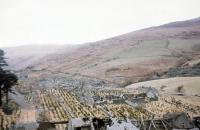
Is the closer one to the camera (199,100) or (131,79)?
(199,100)

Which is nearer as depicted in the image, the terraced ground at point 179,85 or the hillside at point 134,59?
the terraced ground at point 179,85

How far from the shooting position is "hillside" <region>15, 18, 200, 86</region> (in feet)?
278

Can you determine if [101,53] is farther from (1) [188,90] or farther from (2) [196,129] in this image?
(2) [196,129]

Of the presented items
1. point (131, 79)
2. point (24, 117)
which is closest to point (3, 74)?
point (24, 117)

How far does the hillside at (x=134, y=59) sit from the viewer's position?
84.6 meters

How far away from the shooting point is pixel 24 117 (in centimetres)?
3672

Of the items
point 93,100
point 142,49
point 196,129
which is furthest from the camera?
point 142,49

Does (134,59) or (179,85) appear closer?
(179,85)

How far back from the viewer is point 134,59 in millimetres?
103375

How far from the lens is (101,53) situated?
123 meters

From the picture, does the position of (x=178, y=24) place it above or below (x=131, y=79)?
above

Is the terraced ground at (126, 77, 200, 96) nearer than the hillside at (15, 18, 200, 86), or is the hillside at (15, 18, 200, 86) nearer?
the terraced ground at (126, 77, 200, 96)

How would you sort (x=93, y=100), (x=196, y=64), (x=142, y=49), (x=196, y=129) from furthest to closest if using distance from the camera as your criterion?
1. (x=142, y=49)
2. (x=196, y=64)
3. (x=93, y=100)
4. (x=196, y=129)

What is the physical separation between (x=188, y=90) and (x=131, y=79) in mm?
26068
